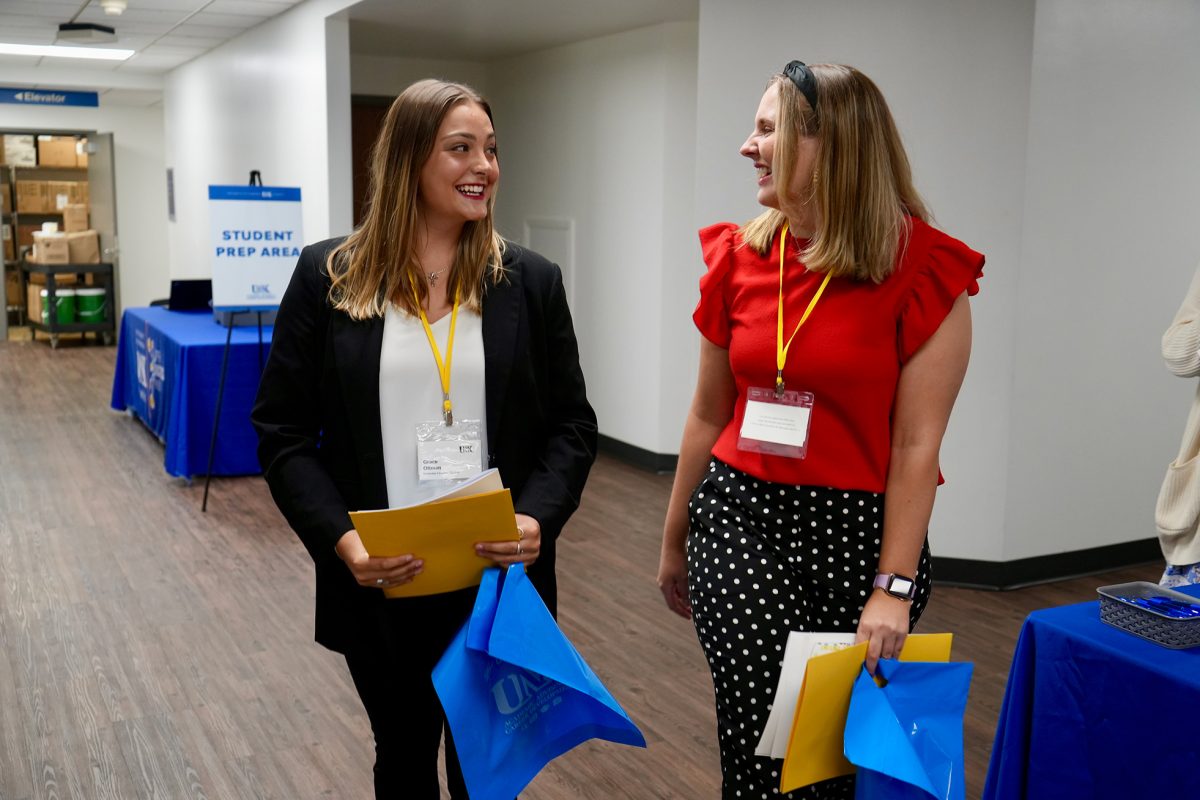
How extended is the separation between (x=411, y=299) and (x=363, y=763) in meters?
1.65

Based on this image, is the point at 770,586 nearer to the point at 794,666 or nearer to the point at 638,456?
the point at 794,666

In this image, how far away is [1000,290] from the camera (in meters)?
4.14

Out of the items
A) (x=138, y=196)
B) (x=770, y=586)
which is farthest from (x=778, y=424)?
(x=138, y=196)

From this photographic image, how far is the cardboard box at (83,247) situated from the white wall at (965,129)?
10.1 metres

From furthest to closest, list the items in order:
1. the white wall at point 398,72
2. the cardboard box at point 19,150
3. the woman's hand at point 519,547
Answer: the cardboard box at point 19,150 < the white wall at point 398,72 < the woman's hand at point 519,547

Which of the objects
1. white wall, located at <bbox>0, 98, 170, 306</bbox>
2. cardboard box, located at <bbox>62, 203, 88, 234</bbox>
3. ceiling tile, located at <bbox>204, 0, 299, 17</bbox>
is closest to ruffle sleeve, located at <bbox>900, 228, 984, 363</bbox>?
ceiling tile, located at <bbox>204, 0, 299, 17</bbox>

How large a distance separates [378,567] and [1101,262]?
3571mm

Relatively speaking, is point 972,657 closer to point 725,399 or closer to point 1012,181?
point 1012,181

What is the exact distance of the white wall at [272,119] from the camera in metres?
6.37

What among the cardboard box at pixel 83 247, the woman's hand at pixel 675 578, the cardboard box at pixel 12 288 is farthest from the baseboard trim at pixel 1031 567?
the cardboard box at pixel 12 288

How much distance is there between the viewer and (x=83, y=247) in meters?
12.4

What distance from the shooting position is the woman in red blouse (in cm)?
157

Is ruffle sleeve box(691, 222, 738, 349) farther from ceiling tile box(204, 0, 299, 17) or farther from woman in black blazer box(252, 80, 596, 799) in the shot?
ceiling tile box(204, 0, 299, 17)

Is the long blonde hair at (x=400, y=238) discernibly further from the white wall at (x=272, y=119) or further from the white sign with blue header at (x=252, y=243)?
the white wall at (x=272, y=119)
